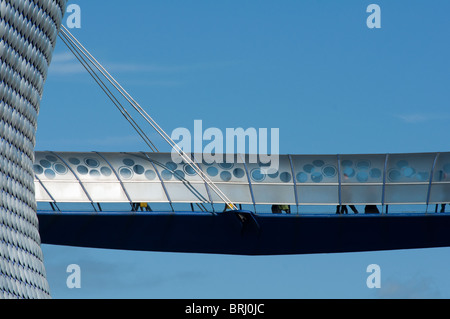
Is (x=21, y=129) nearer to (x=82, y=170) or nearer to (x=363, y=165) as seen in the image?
(x=82, y=170)

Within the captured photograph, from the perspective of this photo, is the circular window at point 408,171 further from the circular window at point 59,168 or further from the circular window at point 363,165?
the circular window at point 59,168

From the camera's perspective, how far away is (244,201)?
74.1 meters

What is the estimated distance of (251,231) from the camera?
2741 inches

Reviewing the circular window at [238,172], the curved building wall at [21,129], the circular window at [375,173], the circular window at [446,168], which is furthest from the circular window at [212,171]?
the curved building wall at [21,129]

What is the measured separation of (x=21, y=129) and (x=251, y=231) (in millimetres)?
33843

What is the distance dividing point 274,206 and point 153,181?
975cm

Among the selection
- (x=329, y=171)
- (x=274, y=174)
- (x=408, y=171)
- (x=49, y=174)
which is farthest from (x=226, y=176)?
(x=408, y=171)

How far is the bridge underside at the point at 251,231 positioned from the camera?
7031 cm

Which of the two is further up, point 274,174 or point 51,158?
point 51,158

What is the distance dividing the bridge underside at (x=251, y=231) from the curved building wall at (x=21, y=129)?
31851mm

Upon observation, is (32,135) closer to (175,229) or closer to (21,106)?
(21,106)

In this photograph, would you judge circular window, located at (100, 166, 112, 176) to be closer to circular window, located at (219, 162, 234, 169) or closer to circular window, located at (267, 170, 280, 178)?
circular window, located at (219, 162, 234, 169)
